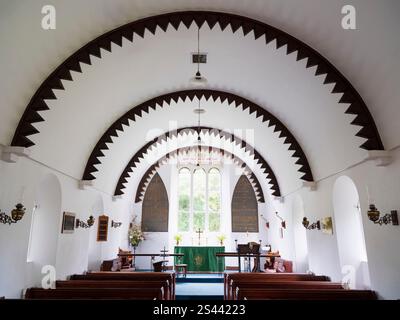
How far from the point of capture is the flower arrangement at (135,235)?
45.8ft

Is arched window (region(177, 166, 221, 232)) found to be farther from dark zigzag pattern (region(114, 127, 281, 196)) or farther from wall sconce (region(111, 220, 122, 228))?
dark zigzag pattern (region(114, 127, 281, 196))

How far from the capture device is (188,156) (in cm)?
1593

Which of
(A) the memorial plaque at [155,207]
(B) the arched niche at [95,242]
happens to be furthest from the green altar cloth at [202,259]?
(B) the arched niche at [95,242]

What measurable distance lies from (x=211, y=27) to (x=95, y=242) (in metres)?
8.41

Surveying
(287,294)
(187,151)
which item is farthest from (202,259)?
(287,294)

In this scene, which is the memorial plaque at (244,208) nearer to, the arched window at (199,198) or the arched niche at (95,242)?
the arched window at (199,198)

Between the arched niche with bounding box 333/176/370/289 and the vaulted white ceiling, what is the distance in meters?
0.60

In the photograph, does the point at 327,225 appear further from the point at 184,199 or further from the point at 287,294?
the point at 184,199

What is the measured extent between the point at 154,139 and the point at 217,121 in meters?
2.65

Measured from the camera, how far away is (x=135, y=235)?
14.0 metres

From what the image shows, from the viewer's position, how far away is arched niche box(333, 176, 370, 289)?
6.96 meters

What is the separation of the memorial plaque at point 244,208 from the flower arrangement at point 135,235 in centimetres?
467

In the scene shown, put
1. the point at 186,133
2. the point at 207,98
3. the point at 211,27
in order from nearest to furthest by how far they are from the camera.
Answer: the point at 211,27 → the point at 207,98 → the point at 186,133
